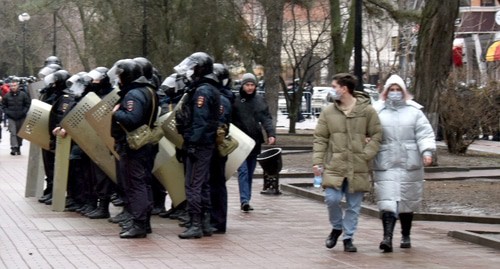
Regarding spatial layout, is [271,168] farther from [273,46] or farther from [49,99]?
[273,46]

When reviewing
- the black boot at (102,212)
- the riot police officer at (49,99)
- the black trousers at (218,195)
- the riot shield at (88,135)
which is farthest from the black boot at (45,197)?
the black trousers at (218,195)

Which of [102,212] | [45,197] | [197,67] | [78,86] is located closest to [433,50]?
[45,197]

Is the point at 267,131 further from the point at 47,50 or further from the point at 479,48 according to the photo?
the point at 47,50

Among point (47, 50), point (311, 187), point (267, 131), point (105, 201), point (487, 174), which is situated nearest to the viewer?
point (105, 201)

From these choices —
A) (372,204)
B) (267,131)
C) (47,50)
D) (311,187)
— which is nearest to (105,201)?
(267,131)

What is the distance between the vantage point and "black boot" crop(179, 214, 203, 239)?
1220 cm

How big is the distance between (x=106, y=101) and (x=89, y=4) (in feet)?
64.9

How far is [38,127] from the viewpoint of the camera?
609 inches

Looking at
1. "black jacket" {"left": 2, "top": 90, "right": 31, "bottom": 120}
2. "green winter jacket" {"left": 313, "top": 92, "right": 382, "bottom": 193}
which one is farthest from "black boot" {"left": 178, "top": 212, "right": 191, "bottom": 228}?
"black jacket" {"left": 2, "top": 90, "right": 31, "bottom": 120}

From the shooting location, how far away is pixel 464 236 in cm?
1234

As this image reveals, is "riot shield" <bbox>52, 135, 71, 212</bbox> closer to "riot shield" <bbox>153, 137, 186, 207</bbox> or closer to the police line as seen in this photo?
the police line

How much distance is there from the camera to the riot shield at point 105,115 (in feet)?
43.3

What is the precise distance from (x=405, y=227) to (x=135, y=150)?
2.92m

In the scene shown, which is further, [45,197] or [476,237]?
[45,197]
